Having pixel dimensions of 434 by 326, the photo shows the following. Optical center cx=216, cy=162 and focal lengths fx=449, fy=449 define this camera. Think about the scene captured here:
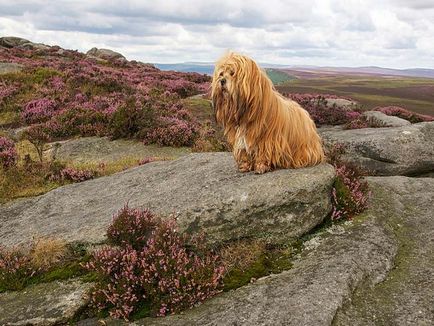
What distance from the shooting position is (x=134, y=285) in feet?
19.3

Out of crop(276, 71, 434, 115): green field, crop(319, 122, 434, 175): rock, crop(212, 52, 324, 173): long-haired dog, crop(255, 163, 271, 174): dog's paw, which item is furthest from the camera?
crop(276, 71, 434, 115): green field

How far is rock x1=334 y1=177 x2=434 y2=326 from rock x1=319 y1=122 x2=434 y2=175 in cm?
247

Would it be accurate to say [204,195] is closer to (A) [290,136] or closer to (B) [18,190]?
(A) [290,136]

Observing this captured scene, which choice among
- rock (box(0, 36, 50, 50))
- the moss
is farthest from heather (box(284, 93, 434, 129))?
rock (box(0, 36, 50, 50))

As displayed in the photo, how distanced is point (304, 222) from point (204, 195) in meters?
1.63

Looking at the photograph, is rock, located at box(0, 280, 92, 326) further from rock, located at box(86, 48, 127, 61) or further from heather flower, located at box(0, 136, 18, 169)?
rock, located at box(86, 48, 127, 61)

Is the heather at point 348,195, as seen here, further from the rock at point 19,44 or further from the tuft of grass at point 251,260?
the rock at point 19,44

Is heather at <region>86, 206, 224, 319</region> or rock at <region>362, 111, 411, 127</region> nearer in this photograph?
heather at <region>86, 206, 224, 319</region>

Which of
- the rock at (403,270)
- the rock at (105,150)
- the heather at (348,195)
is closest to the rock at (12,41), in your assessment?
the rock at (105,150)

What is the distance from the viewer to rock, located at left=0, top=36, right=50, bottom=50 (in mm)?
45900

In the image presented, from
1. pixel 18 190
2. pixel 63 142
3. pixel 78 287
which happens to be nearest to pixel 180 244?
pixel 78 287

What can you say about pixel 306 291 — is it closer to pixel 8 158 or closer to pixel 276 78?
pixel 8 158

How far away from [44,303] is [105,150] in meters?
8.96

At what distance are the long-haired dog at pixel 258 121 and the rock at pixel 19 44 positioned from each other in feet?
146
